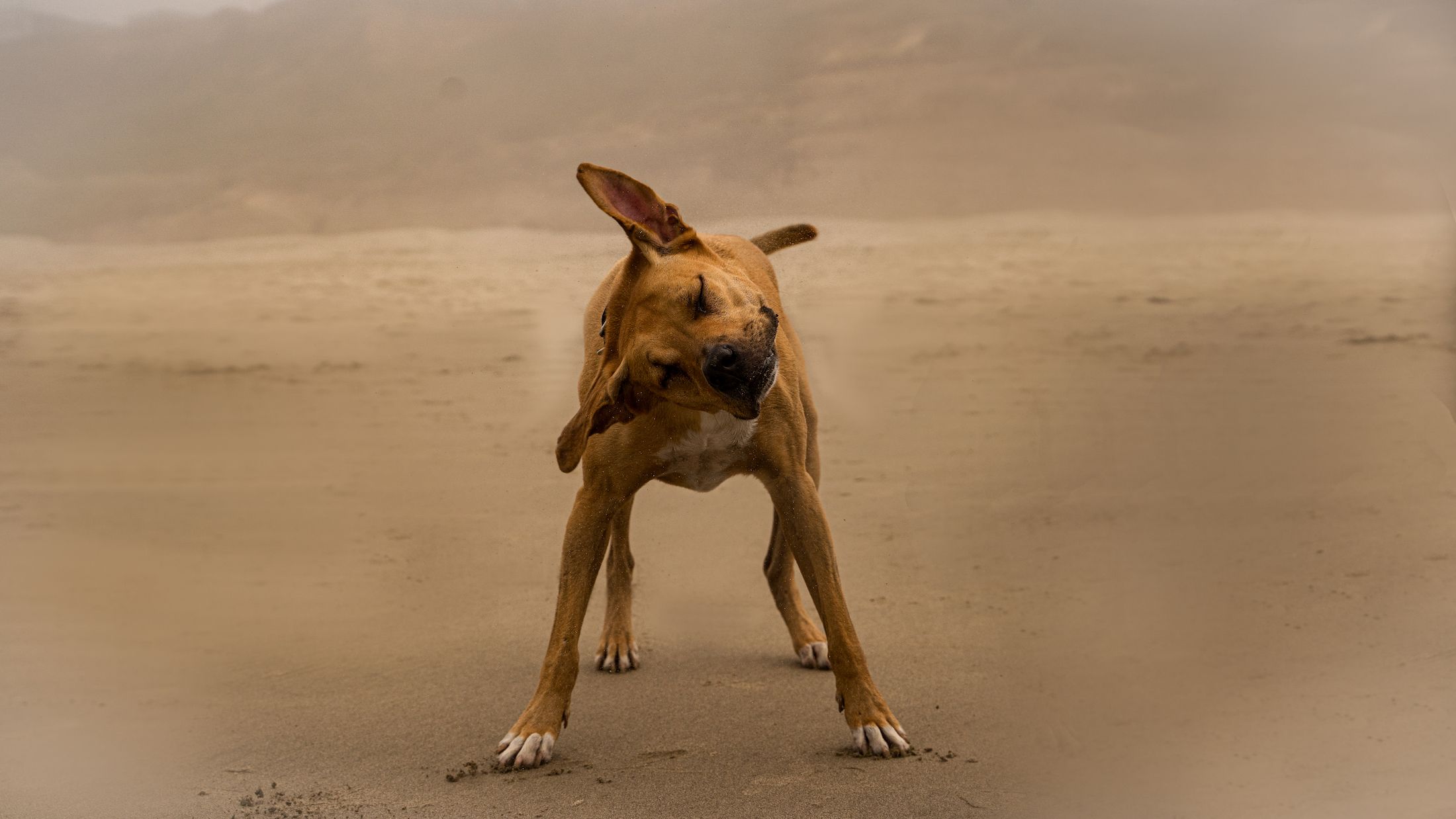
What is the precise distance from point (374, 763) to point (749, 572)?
3.33 meters

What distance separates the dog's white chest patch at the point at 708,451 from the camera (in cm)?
456

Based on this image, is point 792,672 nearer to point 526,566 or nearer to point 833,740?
point 833,740

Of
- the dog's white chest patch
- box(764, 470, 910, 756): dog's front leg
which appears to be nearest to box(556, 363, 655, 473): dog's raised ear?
the dog's white chest patch

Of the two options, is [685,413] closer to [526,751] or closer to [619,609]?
[526,751]

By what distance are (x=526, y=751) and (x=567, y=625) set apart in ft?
1.54

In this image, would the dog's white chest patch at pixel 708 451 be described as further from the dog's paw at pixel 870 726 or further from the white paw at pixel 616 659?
the white paw at pixel 616 659

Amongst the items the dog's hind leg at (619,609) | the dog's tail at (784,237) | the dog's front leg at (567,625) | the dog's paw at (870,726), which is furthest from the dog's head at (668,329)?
the dog's hind leg at (619,609)

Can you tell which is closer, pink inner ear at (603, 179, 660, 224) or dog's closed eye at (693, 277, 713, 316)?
dog's closed eye at (693, 277, 713, 316)

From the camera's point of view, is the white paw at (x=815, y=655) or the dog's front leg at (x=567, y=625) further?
the white paw at (x=815, y=655)

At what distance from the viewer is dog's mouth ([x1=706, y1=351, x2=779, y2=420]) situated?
387cm

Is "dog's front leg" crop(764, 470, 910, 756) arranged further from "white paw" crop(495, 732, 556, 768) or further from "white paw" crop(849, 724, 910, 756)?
"white paw" crop(495, 732, 556, 768)

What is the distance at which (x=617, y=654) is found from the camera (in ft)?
20.1

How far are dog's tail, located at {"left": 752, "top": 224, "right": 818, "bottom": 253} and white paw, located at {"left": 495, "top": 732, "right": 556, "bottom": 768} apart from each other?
2.41 m

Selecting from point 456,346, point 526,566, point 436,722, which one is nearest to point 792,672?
point 436,722
